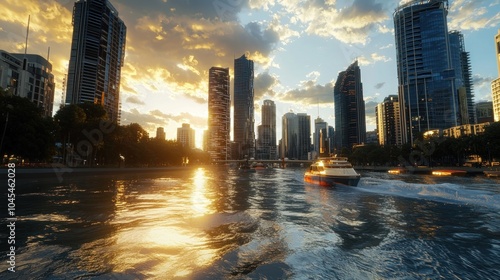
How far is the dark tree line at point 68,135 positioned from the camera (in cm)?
4934

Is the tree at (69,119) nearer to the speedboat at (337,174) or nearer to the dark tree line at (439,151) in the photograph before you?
the speedboat at (337,174)

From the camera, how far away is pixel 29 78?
13600cm

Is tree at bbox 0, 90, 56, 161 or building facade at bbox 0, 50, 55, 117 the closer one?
tree at bbox 0, 90, 56, 161

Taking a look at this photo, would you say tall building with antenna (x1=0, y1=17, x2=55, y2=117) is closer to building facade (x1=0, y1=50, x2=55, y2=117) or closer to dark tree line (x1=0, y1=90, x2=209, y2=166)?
building facade (x1=0, y1=50, x2=55, y2=117)

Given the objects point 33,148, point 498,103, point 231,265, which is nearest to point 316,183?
point 231,265

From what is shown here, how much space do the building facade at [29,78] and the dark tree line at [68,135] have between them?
138ft

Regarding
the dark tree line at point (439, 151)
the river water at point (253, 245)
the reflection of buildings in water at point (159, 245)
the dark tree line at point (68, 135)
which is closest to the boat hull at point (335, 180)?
the river water at point (253, 245)

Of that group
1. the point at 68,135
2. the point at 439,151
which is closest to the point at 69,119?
the point at 68,135

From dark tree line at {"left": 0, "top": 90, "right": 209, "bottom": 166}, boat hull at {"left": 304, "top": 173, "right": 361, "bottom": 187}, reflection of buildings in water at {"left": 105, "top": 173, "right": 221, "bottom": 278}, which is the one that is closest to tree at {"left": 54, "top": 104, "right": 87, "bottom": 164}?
dark tree line at {"left": 0, "top": 90, "right": 209, "bottom": 166}

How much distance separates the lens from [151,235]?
11141mm

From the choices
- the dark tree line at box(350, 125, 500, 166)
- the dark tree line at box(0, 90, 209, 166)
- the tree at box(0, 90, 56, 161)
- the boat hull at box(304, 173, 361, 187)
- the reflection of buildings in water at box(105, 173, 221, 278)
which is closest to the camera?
the reflection of buildings in water at box(105, 173, 221, 278)

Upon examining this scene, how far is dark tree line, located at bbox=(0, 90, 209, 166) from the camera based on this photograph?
162ft

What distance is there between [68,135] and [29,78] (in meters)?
94.7

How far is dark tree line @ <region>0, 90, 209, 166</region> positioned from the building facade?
4219 centimetres
